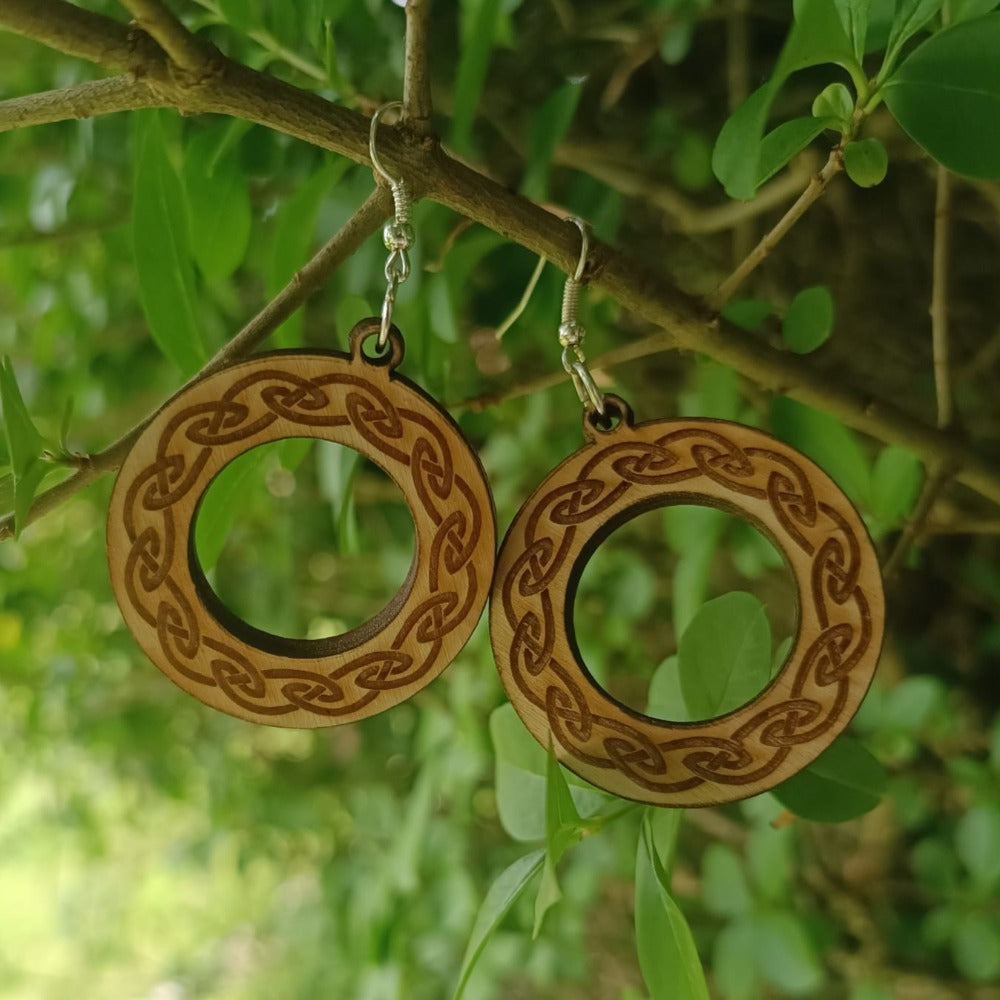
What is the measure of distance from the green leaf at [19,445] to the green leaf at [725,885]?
60cm

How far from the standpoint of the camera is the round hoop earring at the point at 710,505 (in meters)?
0.43

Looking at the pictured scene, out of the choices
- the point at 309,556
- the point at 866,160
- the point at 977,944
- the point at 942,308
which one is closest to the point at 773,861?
the point at 977,944

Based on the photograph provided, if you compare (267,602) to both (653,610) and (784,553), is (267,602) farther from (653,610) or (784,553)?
(784,553)

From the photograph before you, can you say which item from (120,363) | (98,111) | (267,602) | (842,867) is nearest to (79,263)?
(120,363)

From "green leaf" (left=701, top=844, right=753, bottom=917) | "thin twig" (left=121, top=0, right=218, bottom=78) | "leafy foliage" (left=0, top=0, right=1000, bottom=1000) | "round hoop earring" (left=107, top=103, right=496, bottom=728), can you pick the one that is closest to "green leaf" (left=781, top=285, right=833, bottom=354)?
"leafy foliage" (left=0, top=0, right=1000, bottom=1000)

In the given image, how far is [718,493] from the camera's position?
1.41ft

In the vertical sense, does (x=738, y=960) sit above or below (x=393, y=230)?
below

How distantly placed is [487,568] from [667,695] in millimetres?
129

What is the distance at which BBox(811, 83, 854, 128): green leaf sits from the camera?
0.39 meters

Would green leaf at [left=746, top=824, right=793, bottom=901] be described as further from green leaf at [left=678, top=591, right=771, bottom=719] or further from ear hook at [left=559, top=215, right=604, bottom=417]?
ear hook at [left=559, top=215, right=604, bottom=417]

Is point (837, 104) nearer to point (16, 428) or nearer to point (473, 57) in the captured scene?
point (473, 57)

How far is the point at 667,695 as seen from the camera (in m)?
0.50

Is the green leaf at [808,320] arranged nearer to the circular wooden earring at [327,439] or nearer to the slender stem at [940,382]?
the slender stem at [940,382]

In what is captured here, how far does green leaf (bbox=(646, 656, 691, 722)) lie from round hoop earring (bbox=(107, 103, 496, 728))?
0.12 m
